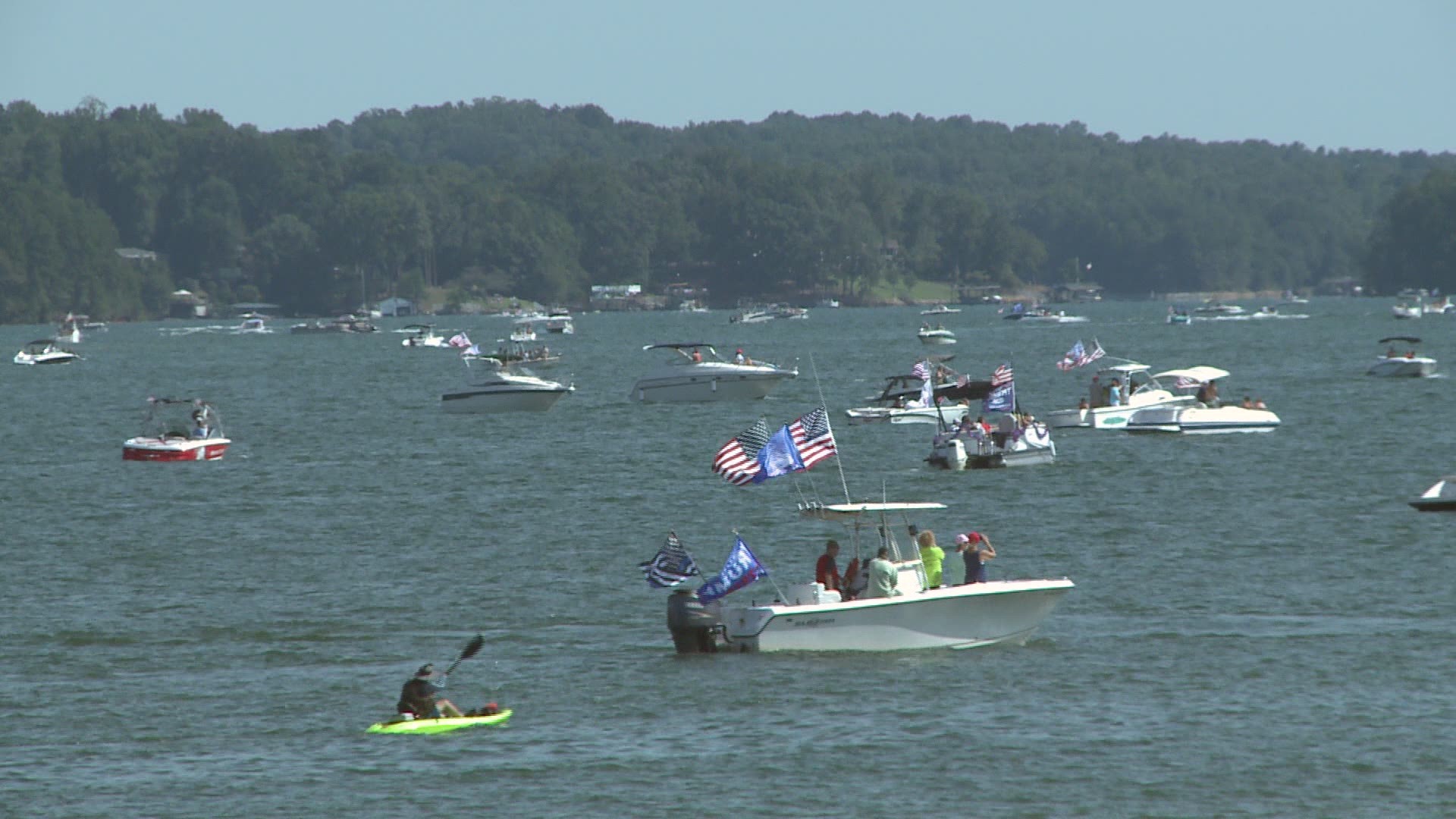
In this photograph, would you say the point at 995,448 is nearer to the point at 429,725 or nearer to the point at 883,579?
the point at 883,579

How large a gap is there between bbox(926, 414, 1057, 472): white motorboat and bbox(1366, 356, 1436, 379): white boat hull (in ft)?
170

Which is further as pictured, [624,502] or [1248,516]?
[624,502]

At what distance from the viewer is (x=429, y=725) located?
31422mm

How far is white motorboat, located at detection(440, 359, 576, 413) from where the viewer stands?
97312 millimetres

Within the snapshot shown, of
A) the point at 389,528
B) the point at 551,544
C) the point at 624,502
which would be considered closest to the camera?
the point at 551,544

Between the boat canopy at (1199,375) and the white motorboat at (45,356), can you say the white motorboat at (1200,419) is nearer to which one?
the boat canopy at (1199,375)

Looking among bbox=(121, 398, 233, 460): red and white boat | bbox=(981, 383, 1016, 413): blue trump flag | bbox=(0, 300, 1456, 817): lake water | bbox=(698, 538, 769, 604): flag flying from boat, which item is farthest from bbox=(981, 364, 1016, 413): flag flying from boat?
bbox=(698, 538, 769, 604): flag flying from boat

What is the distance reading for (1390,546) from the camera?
155 ft

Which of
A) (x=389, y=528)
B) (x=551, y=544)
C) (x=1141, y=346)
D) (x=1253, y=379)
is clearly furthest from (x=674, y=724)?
(x=1141, y=346)

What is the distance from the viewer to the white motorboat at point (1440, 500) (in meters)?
52.6

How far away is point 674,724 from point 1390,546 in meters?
22.7

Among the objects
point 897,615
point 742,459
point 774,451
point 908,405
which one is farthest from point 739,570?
point 908,405

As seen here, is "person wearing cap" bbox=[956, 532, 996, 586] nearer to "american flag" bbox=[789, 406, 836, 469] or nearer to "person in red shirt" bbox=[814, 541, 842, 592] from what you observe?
"person in red shirt" bbox=[814, 541, 842, 592]

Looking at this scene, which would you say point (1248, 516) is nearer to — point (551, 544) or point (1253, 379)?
point (551, 544)
